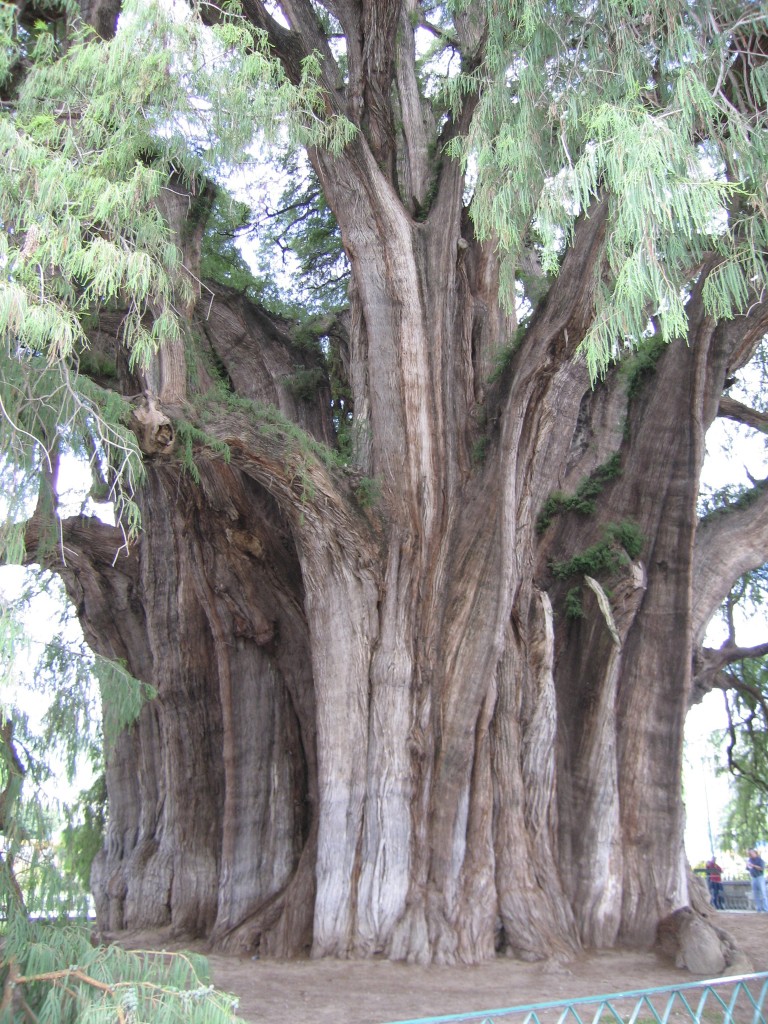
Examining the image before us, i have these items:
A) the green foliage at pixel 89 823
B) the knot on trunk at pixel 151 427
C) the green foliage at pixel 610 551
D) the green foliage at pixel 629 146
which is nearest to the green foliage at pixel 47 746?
the green foliage at pixel 89 823

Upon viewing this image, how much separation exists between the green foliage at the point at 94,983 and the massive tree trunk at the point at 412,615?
2.65 meters

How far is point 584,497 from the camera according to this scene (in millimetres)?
6766

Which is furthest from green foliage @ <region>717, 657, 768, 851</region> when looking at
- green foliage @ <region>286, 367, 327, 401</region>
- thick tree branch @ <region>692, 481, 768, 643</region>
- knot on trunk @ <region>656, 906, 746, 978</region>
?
green foliage @ <region>286, 367, 327, 401</region>

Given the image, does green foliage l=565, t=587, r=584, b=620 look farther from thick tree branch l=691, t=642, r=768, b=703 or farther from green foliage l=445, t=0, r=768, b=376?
green foliage l=445, t=0, r=768, b=376

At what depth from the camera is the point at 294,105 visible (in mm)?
5598

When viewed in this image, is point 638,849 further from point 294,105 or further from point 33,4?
point 33,4

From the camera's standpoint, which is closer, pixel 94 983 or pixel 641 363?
pixel 94 983

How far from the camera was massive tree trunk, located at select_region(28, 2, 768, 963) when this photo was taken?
5441 mm

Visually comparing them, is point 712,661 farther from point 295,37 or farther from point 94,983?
point 94,983

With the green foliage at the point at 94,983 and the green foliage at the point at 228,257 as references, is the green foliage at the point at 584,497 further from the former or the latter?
the green foliage at the point at 94,983

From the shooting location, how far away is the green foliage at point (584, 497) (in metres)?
6.73

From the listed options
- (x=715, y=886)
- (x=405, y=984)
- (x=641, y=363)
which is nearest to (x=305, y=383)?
(x=641, y=363)

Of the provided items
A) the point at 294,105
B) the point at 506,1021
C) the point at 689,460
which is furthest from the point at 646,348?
the point at 506,1021

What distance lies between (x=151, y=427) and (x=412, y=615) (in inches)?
86.0
